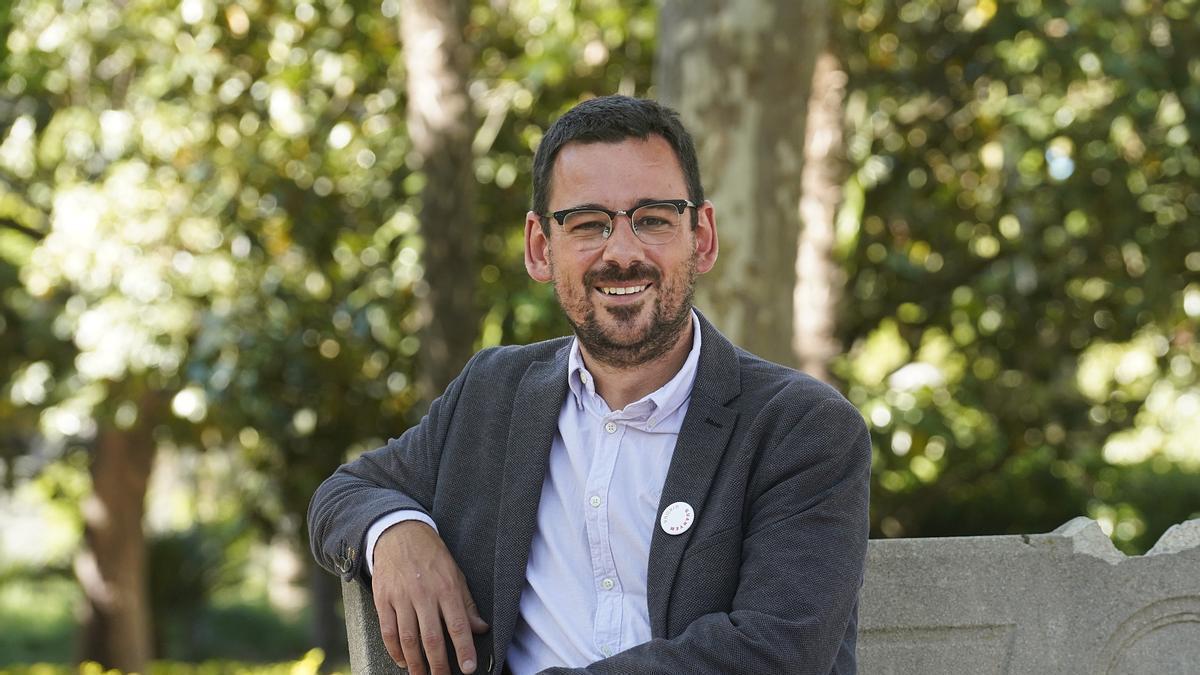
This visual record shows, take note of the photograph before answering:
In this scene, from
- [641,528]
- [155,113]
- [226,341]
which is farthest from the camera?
[155,113]

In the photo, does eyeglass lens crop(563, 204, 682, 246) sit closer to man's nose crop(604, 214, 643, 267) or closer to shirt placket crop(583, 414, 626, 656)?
man's nose crop(604, 214, 643, 267)

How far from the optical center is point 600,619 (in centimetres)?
258

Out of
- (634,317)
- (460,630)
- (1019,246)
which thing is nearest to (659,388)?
(634,317)

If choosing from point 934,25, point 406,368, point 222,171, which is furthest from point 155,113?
point 934,25

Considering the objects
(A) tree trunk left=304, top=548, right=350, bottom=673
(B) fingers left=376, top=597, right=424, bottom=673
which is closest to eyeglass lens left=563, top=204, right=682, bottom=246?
(B) fingers left=376, top=597, right=424, bottom=673

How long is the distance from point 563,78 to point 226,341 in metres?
2.33

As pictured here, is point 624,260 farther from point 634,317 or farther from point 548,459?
point 548,459

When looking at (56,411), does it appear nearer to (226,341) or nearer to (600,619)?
(226,341)

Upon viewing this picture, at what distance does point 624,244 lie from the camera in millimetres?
2566

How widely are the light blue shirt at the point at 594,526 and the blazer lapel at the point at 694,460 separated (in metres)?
0.05

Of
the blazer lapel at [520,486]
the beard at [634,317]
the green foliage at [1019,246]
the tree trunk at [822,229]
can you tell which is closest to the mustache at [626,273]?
the beard at [634,317]

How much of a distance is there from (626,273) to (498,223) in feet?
19.5

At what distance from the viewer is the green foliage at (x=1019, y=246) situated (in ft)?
Result: 24.4

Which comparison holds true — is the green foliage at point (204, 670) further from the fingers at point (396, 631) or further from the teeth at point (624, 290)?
the teeth at point (624, 290)
